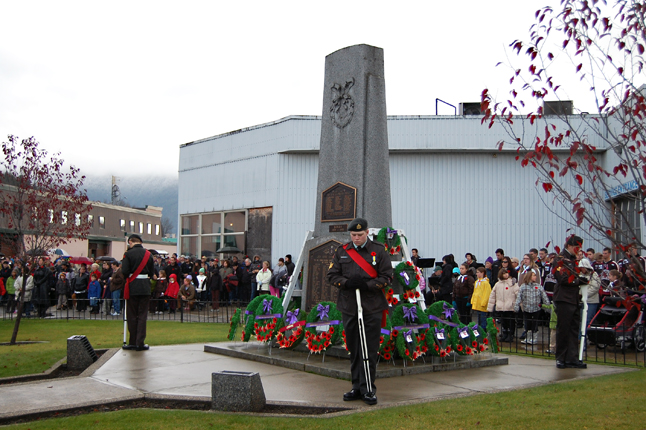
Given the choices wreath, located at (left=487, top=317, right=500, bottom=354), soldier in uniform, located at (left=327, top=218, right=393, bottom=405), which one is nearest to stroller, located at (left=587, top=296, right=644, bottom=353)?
wreath, located at (left=487, top=317, right=500, bottom=354)

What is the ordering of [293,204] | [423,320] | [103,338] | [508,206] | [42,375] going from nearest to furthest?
[42,375] < [423,320] < [103,338] < [508,206] < [293,204]

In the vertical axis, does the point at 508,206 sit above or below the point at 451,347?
above

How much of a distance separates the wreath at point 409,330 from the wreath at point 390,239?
1.06m

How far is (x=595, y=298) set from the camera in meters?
12.7

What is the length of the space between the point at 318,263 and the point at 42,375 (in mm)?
4670

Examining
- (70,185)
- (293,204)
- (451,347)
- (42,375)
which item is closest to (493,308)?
(451,347)

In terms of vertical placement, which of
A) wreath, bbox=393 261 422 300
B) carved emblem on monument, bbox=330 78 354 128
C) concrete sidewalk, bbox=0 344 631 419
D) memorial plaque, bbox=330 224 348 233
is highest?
carved emblem on monument, bbox=330 78 354 128

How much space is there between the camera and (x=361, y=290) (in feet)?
23.8

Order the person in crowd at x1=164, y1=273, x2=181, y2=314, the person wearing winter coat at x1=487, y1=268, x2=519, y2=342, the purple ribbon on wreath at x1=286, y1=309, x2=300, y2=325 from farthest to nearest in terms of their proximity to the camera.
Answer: the person in crowd at x1=164, y1=273, x2=181, y2=314 → the person wearing winter coat at x1=487, y1=268, x2=519, y2=342 → the purple ribbon on wreath at x1=286, y1=309, x2=300, y2=325

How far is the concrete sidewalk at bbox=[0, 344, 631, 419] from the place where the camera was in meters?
6.98

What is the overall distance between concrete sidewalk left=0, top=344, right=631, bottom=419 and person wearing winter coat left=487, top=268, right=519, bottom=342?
392 centimetres

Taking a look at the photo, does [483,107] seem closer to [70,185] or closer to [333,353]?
[333,353]

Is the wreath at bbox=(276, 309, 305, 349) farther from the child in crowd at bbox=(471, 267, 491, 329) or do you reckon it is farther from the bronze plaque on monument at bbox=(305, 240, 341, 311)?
the child in crowd at bbox=(471, 267, 491, 329)

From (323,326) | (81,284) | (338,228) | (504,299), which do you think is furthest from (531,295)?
(81,284)
